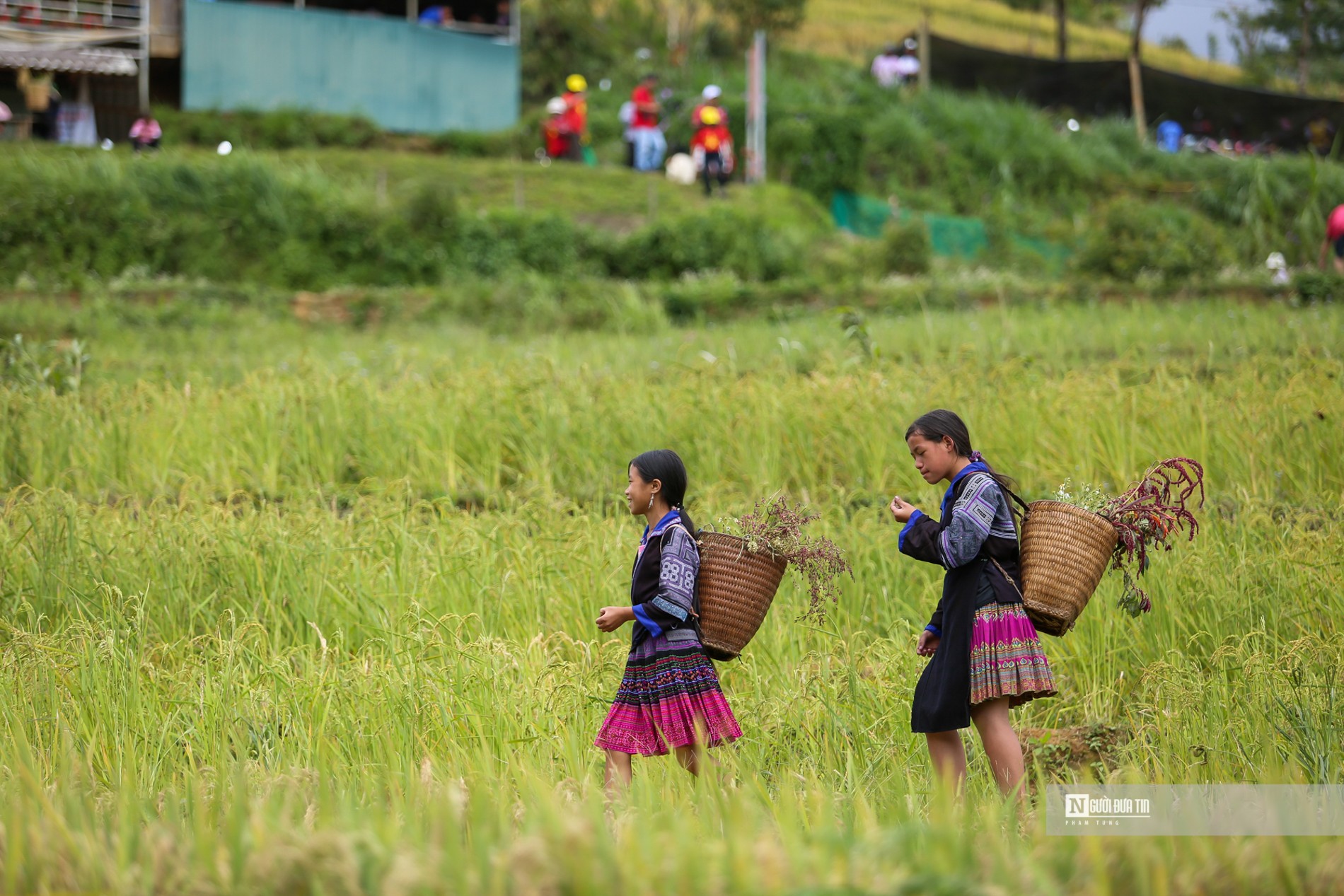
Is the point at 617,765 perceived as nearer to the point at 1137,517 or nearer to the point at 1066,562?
the point at 1066,562

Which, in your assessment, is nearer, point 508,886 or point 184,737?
point 508,886

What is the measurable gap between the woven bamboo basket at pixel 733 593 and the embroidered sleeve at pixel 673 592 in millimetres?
56

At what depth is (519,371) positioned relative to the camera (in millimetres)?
7816

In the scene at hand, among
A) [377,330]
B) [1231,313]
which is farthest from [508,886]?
[377,330]

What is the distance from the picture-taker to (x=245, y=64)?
800 inches

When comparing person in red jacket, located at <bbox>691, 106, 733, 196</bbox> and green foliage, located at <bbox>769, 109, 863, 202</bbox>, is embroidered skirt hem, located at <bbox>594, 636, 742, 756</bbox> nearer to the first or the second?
person in red jacket, located at <bbox>691, 106, 733, 196</bbox>

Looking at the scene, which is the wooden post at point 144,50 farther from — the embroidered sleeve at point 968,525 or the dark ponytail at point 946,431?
the embroidered sleeve at point 968,525

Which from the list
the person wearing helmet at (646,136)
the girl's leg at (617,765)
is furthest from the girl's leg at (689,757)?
the person wearing helmet at (646,136)

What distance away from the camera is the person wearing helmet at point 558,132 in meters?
20.2

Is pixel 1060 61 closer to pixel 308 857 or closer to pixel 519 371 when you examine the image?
pixel 519 371

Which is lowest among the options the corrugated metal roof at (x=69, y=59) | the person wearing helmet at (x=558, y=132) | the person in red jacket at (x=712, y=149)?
the person in red jacket at (x=712, y=149)

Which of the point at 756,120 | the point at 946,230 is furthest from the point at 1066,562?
the point at 756,120

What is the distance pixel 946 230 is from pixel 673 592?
15241mm

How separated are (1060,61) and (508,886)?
23.7 m
